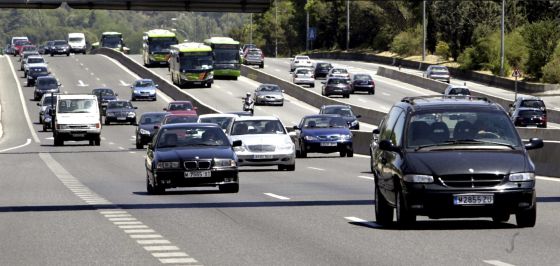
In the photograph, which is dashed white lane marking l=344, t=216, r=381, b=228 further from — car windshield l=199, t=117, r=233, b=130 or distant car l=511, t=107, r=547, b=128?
distant car l=511, t=107, r=547, b=128

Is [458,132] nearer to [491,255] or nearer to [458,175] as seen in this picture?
[458,175]

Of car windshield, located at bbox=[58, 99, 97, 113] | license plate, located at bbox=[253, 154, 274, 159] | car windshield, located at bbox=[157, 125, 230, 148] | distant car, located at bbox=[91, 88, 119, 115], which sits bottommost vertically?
distant car, located at bbox=[91, 88, 119, 115]

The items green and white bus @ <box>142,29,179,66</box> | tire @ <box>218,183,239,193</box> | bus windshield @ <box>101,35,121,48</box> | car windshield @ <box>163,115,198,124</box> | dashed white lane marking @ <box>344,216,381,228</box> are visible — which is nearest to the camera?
dashed white lane marking @ <box>344,216,381,228</box>

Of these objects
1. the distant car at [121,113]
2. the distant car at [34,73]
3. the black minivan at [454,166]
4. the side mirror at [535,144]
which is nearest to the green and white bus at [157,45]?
the distant car at [34,73]

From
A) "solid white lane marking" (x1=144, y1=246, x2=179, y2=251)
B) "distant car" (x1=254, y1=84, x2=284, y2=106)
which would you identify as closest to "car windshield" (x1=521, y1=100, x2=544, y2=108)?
"distant car" (x1=254, y1=84, x2=284, y2=106)

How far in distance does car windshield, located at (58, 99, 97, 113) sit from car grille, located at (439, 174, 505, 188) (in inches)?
1631

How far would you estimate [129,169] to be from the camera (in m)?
37.7

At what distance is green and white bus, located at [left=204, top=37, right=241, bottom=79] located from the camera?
10619 cm

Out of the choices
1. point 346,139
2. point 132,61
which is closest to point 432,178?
point 346,139

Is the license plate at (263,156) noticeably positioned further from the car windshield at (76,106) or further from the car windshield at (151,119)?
the car windshield at (76,106)

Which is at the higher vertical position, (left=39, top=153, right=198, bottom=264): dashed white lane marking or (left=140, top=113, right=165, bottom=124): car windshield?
(left=39, top=153, right=198, bottom=264): dashed white lane marking

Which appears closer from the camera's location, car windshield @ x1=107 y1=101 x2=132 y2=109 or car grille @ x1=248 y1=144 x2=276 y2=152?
car grille @ x1=248 y1=144 x2=276 y2=152

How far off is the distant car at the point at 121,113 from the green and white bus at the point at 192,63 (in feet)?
66.3

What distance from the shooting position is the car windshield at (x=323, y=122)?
45062mm
